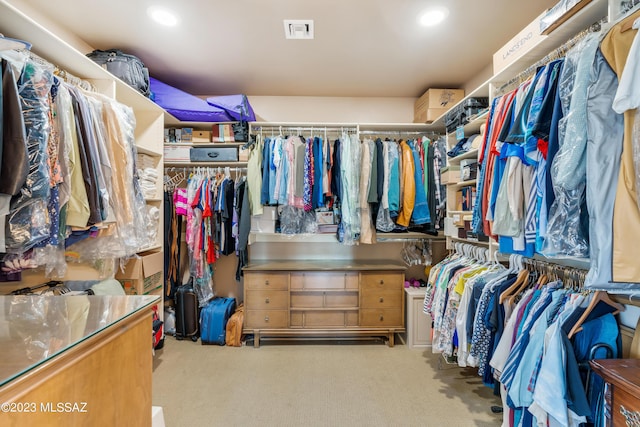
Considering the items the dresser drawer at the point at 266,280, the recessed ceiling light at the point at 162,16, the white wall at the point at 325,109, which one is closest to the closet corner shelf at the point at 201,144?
the white wall at the point at 325,109

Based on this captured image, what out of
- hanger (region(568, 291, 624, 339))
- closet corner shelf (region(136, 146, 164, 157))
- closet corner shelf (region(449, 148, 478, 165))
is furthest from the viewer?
closet corner shelf (region(136, 146, 164, 157))

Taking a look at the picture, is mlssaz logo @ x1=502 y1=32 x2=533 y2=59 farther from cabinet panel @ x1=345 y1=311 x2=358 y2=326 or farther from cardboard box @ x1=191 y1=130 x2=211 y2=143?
cardboard box @ x1=191 y1=130 x2=211 y2=143

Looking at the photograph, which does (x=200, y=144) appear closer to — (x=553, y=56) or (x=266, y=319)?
(x=266, y=319)

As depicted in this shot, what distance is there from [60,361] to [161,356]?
2228 millimetres

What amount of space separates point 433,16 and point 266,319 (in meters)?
2.81

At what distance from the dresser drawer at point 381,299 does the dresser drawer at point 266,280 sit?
2.54ft

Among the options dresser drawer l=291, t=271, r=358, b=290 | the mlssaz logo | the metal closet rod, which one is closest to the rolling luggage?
dresser drawer l=291, t=271, r=358, b=290

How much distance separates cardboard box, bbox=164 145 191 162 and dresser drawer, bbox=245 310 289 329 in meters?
1.71

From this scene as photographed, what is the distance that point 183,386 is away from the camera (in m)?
2.04

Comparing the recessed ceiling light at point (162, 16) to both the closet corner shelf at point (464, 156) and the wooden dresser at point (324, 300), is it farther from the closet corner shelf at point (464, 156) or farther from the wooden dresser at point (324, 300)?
the closet corner shelf at point (464, 156)

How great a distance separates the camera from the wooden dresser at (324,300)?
2.66 m

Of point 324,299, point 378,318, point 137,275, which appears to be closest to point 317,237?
point 324,299

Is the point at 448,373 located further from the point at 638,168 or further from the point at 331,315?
the point at 638,168

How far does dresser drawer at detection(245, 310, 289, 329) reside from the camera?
2658 millimetres
